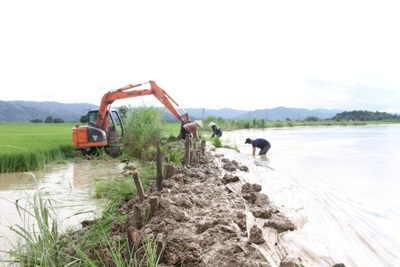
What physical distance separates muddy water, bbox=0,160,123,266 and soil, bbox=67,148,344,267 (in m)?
0.62

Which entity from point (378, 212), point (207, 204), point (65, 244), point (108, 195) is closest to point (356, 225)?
point (378, 212)

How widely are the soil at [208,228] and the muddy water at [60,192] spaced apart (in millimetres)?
616

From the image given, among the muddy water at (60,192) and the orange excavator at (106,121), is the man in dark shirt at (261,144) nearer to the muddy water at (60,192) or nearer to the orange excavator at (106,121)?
the orange excavator at (106,121)

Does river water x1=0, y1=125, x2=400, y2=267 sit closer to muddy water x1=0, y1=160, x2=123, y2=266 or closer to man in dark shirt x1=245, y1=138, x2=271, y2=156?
muddy water x1=0, y1=160, x2=123, y2=266

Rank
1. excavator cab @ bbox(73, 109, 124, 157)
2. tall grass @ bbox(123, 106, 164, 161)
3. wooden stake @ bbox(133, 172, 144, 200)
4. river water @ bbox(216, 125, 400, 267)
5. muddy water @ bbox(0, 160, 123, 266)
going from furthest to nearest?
tall grass @ bbox(123, 106, 164, 161) < excavator cab @ bbox(73, 109, 124, 157) < muddy water @ bbox(0, 160, 123, 266) < wooden stake @ bbox(133, 172, 144, 200) < river water @ bbox(216, 125, 400, 267)

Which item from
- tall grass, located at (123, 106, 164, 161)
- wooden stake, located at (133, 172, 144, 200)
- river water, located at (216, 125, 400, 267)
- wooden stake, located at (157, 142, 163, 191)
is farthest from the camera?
tall grass, located at (123, 106, 164, 161)

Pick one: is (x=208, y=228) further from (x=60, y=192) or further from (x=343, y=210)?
Result: (x=60, y=192)

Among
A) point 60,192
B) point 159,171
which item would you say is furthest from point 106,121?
point 159,171

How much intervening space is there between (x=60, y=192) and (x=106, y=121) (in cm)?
520

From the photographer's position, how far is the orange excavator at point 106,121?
10.5 m

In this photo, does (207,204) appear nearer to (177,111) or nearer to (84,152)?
(177,111)

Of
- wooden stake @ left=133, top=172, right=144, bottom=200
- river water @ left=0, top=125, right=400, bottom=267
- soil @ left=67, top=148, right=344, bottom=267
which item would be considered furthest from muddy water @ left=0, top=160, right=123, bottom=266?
soil @ left=67, top=148, right=344, bottom=267

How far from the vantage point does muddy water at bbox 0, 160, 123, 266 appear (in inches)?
166

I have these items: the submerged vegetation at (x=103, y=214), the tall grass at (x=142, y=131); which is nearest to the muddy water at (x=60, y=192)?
the submerged vegetation at (x=103, y=214)
